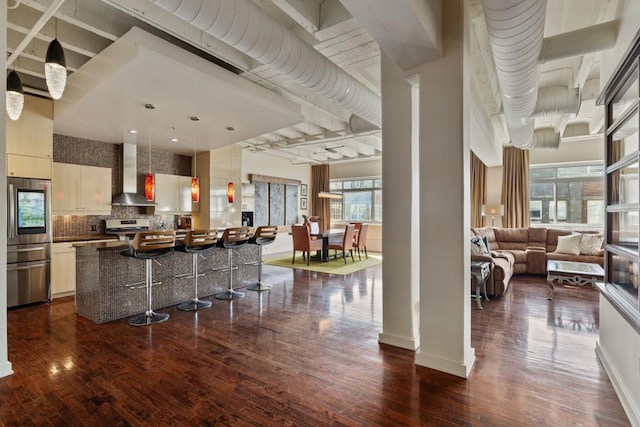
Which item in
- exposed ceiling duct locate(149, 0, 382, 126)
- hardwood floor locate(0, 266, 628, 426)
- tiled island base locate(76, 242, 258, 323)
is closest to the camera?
hardwood floor locate(0, 266, 628, 426)

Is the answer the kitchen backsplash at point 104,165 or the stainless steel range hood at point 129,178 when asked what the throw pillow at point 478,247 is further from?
the kitchen backsplash at point 104,165

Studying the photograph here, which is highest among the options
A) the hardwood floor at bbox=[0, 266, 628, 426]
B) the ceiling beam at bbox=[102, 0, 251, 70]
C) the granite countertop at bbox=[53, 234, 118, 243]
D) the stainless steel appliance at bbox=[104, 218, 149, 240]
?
the ceiling beam at bbox=[102, 0, 251, 70]

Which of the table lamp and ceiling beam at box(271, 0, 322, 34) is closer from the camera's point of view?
ceiling beam at box(271, 0, 322, 34)

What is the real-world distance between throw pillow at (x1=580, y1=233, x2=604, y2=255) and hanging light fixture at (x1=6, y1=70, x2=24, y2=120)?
864 centimetres

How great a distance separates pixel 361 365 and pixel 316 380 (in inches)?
17.4

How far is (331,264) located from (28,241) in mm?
5360

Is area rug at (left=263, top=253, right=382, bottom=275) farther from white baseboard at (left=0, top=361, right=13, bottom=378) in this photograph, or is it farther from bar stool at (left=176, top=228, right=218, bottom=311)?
white baseboard at (left=0, top=361, right=13, bottom=378)

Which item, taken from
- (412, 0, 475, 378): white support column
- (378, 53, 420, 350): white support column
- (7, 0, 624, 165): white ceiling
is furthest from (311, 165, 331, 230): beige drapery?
(412, 0, 475, 378): white support column

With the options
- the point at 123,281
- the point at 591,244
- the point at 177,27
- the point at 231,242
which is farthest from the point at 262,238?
the point at 591,244

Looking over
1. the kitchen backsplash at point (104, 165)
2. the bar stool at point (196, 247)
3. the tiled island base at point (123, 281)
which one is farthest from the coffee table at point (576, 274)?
the kitchen backsplash at point (104, 165)

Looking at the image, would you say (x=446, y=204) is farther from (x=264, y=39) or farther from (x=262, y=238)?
(x=262, y=238)

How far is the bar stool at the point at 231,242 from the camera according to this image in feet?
15.1

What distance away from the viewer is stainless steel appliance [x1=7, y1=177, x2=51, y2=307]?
4.23 metres

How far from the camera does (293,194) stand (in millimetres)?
10539
